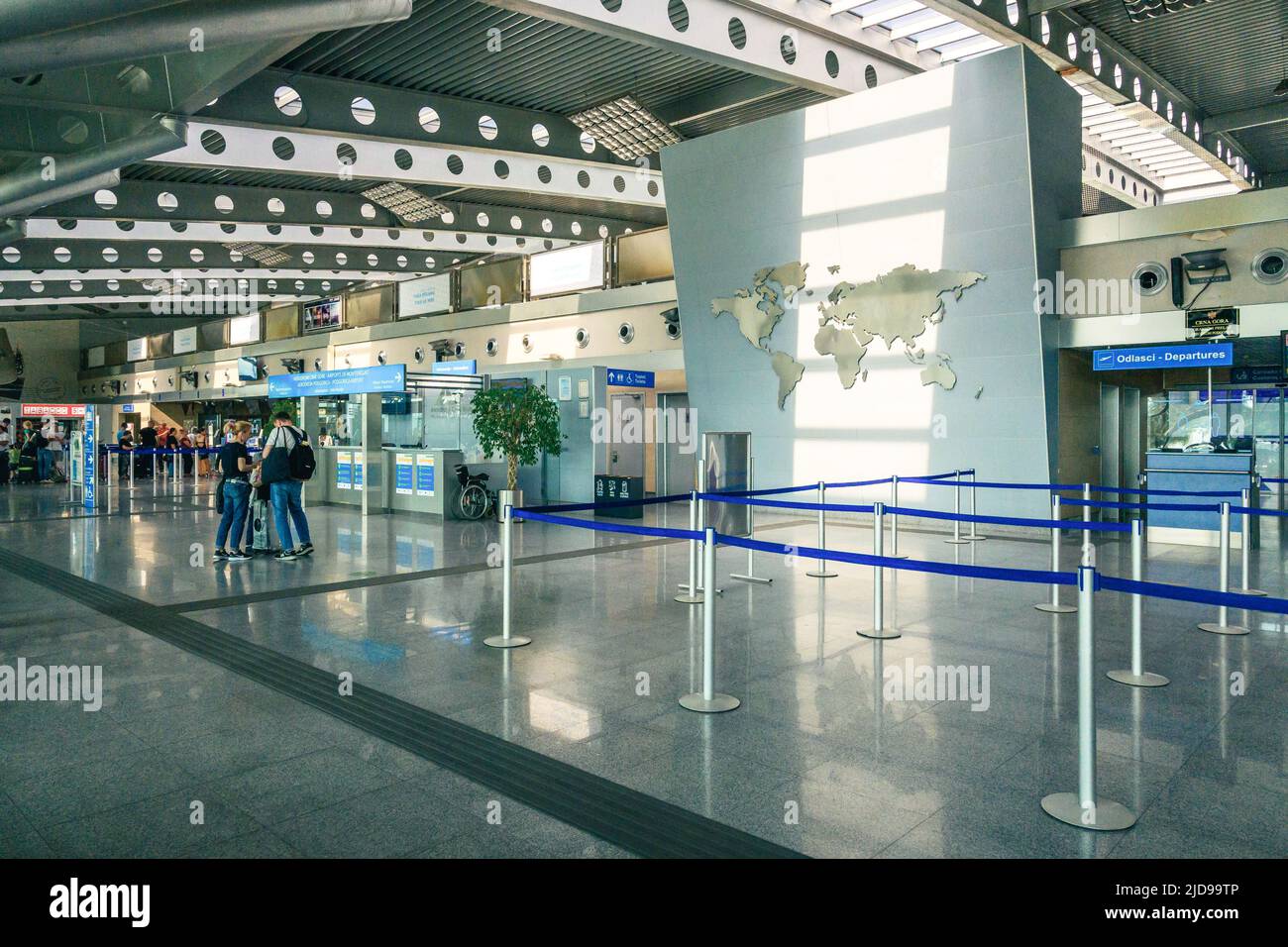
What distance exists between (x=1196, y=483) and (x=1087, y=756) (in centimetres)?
998

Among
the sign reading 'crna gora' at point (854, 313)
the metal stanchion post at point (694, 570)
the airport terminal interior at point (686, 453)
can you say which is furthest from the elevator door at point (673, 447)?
the metal stanchion post at point (694, 570)

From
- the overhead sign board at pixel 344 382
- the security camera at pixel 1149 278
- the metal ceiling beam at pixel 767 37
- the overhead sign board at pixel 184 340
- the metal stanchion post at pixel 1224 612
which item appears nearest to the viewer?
the metal stanchion post at pixel 1224 612

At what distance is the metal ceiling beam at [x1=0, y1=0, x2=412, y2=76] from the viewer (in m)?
5.71

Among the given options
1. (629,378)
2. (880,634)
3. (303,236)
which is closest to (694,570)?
(880,634)

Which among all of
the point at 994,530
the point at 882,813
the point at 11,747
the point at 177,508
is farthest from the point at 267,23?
the point at 177,508

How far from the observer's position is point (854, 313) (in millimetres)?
13008

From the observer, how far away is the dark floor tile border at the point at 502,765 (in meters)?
3.08

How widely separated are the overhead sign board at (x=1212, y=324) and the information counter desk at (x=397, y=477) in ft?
37.5

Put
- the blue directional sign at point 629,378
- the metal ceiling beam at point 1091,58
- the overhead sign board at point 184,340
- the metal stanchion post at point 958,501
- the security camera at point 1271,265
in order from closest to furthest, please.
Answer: the metal ceiling beam at point 1091,58 < the security camera at point 1271,265 < the metal stanchion post at point 958,501 < the blue directional sign at point 629,378 < the overhead sign board at point 184,340

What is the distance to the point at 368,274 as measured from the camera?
25203 millimetres

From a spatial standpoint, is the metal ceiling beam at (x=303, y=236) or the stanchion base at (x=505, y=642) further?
the metal ceiling beam at (x=303, y=236)

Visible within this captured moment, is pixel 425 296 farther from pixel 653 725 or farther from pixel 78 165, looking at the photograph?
pixel 653 725

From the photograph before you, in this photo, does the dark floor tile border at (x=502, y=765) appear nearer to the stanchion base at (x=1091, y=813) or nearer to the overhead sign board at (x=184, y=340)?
the stanchion base at (x=1091, y=813)
